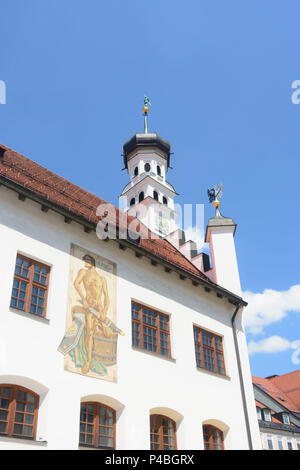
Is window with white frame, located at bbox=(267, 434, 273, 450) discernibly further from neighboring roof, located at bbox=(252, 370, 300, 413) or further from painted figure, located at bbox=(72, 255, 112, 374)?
painted figure, located at bbox=(72, 255, 112, 374)

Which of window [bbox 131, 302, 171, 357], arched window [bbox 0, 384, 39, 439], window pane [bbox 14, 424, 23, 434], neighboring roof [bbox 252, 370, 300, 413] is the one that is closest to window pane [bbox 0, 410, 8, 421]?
arched window [bbox 0, 384, 39, 439]

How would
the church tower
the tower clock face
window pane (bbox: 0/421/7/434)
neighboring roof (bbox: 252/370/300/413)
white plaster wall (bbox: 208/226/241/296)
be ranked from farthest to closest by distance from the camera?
the church tower, the tower clock face, neighboring roof (bbox: 252/370/300/413), white plaster wall (bbox: 208/226/241/296), window pane (bbox: 0/421/7/434)

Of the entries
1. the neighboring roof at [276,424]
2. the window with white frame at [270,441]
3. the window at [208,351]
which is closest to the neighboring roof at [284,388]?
the neighboring roof at [276,424]

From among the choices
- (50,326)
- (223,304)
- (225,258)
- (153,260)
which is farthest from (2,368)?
(225,258)

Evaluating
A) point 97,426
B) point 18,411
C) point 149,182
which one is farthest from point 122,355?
point 149,182

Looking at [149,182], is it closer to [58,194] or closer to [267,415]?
[267,415]

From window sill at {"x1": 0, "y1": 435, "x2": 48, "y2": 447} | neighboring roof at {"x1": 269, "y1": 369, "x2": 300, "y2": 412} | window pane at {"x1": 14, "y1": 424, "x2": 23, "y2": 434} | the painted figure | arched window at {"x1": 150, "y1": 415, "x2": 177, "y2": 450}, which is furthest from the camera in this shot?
neighboring roof at {"x1": 269, "y1": 369, "x2": 300, "y2": 412}

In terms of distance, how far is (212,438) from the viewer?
13250mm

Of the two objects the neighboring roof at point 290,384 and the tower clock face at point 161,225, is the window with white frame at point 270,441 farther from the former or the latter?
the tower clock face at point 161,225

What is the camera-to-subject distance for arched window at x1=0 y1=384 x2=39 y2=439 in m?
8.91

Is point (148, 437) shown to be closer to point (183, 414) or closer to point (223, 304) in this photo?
point (183, 414)

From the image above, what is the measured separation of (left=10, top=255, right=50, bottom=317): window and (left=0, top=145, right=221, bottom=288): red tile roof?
1.66 m

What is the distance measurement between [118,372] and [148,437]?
5.73ft

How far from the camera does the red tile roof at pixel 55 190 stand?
1207 centimetres
